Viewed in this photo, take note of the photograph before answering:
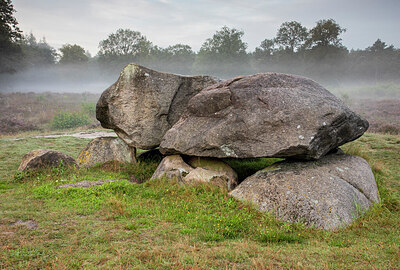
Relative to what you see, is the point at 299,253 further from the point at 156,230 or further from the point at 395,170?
the point at 395,170

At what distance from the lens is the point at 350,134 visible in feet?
29.7

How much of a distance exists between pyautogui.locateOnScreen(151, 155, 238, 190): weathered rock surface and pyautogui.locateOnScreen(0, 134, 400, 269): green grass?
0.44 m

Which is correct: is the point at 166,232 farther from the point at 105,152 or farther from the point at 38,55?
the point at 38,55

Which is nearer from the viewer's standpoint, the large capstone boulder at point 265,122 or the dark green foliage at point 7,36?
the large capstone boulder at point 265,122

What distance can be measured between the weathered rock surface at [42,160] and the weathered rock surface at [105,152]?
760mm

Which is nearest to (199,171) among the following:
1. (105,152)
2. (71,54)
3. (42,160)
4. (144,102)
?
(144,102)

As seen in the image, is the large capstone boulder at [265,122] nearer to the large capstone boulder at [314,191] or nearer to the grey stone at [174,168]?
the grey stone at [174,168]

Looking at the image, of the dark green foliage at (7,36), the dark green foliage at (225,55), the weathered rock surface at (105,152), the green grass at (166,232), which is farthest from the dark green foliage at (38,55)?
the green grass at (166,232)

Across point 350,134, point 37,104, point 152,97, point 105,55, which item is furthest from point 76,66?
point 350,134

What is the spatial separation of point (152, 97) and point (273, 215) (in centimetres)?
690

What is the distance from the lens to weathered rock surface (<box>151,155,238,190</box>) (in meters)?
9.00

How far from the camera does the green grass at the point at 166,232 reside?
4.59 metres

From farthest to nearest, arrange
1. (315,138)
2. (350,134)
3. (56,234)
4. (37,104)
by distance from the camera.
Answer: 1. (37,104)
2. (350,134)
3. (315,138)
4. (56,234)

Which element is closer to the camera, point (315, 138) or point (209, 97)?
point (315, 138)
